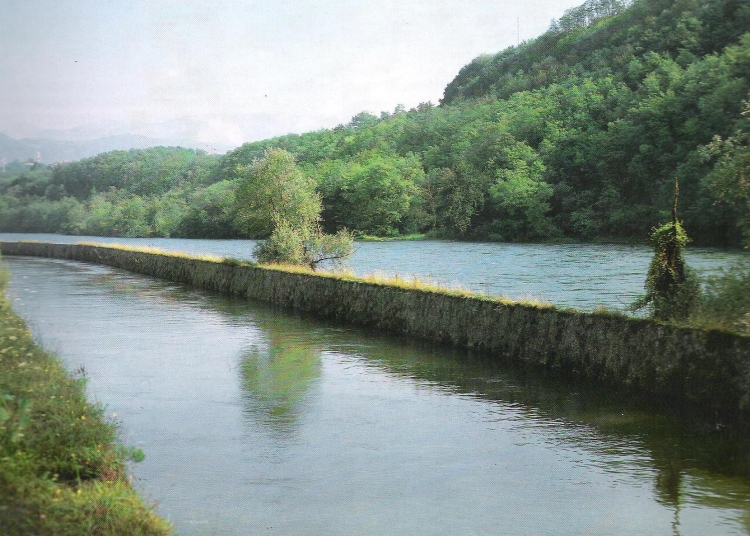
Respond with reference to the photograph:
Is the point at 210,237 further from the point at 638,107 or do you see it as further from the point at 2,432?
the point at 2,432

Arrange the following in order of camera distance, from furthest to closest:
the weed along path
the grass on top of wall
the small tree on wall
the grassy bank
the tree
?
the tree < the grass on top of wall < the small tree on wall < the weed along path < the grassy bank

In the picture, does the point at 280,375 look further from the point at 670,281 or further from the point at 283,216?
the point at 283,216

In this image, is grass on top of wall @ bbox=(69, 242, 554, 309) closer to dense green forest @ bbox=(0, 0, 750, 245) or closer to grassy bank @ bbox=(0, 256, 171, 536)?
dense green forest @ bbox=(0, 0, 750, 245)

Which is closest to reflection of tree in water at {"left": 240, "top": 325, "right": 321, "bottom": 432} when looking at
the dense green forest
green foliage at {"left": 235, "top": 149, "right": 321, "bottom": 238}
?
the dense green forest

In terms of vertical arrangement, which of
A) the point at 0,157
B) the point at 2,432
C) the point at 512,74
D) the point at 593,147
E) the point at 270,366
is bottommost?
the point at 270,366

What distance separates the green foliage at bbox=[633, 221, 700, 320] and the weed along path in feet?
6.48

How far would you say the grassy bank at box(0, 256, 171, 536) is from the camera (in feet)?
21.9

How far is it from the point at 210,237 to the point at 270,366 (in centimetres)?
9890

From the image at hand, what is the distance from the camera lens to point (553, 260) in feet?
183

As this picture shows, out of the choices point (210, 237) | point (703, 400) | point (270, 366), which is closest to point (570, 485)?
point (703, 400)

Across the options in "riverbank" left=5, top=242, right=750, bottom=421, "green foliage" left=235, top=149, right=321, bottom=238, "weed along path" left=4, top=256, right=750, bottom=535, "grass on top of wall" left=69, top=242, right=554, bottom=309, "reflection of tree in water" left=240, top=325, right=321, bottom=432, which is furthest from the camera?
"green foliage" left=235, top=149, right=321, bottom=238

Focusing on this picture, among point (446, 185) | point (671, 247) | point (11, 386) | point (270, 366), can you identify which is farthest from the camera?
point (446, 185)

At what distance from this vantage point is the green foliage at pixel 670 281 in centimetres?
1612

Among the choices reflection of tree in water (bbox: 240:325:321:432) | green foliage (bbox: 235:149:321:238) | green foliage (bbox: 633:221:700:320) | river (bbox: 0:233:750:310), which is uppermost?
green foliage (bbox: 235:149:321:238)
